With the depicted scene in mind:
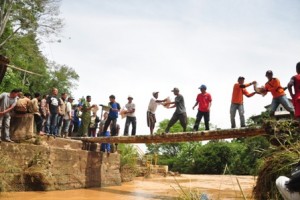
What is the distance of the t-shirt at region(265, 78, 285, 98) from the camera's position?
700 cm

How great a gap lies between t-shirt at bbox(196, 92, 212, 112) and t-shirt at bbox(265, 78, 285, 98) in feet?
6.30

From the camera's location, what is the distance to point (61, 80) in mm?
33125

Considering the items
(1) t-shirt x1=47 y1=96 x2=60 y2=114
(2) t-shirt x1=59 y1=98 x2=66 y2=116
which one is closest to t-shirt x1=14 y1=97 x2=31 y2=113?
(1) t-shirt x1=47 y1=96 x2=60 y2=114

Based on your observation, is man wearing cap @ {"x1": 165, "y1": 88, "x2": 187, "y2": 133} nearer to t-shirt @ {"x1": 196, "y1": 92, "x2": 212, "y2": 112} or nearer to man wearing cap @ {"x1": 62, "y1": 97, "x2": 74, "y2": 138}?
t-shirt @ {"x1": 196, "y1": 92, "x2": 212, "y2": 112}

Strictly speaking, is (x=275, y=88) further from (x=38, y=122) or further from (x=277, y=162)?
(x=38, y=122)

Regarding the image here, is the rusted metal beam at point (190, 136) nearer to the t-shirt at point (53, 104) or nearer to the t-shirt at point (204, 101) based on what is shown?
the t-shirt at point (204, 101)

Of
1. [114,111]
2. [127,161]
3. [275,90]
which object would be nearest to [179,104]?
[114,111]

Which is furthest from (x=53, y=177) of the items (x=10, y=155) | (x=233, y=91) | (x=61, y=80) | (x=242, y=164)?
(x=61, y=80)

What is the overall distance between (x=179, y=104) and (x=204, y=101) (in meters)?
0.87

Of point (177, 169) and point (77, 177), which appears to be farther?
point (177, 169)

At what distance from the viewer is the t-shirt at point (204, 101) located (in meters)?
8.70

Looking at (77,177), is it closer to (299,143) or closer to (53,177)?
(53,177)

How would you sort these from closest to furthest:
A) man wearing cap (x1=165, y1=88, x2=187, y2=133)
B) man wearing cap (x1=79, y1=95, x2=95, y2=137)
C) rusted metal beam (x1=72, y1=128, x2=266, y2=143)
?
rusted metal beam (x1=72, y1=128, x2=266, y2=143), man wearing cap (x1=165, y1=88, x2=187, y2=133), man wearing cap (x1=79, y1=95, x2=95, y2=137)

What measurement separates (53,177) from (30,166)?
2.48 feet
